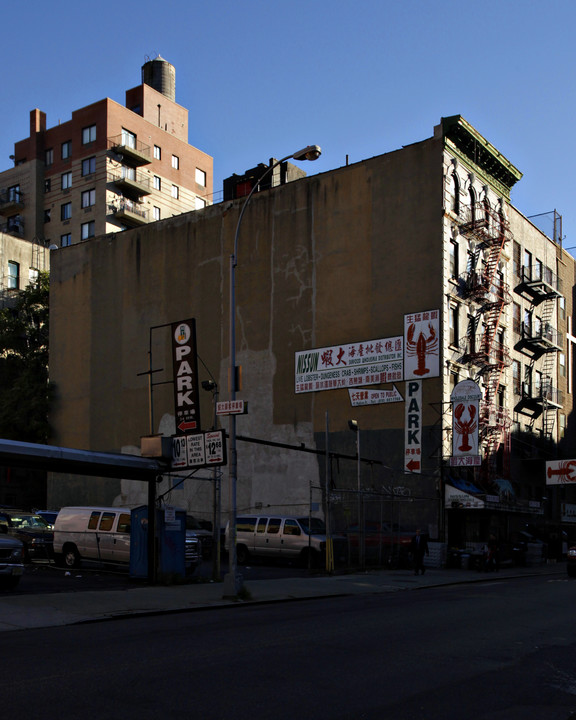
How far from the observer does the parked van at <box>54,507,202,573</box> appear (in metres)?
26.1

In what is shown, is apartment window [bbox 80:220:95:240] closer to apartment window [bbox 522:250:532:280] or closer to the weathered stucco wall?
the weathered stucco wall

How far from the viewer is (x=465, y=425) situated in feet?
124

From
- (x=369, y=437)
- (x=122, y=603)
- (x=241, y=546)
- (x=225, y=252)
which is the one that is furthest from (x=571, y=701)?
(x=225, y=252)

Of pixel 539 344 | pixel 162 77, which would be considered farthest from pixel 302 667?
pixel 162 77

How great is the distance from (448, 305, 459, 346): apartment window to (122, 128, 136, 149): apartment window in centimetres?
3880

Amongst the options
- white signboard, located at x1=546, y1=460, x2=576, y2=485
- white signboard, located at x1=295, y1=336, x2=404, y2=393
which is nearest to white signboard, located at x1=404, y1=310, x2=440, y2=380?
white signboard, located at x1=295, y1=336, x2=404, y2=393

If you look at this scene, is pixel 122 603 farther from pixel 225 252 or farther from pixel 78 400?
pixel 78 400

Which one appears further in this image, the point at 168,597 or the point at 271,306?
the point at 271,306

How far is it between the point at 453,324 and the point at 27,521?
22461 mm

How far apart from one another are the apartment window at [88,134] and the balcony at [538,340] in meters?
40.5

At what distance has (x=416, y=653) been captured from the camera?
1073 centimetres

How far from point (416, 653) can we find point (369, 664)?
113 centimetres

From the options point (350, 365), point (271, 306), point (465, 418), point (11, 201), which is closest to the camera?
point (465, 418)

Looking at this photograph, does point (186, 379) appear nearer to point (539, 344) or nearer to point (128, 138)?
point (539, 344)
